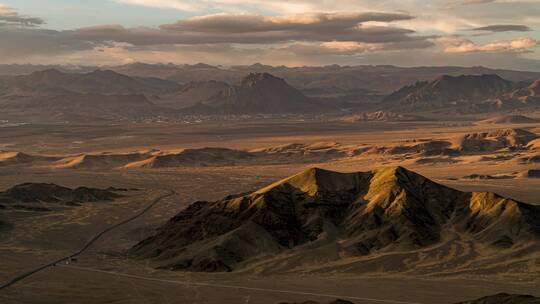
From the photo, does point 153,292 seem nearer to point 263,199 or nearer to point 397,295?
point 397,295

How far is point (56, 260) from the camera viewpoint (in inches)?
4865

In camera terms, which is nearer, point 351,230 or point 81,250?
point 351,230

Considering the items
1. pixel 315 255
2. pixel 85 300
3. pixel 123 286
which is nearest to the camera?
pixel 85 300

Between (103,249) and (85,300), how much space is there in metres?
38.9

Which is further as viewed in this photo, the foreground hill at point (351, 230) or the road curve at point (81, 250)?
the foreground hill at point (351, 230)

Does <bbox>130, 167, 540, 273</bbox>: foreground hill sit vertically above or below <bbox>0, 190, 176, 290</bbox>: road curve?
above

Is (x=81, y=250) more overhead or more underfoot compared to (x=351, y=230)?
more underfoot

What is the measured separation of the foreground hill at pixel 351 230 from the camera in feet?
385

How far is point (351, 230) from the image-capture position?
131 meters

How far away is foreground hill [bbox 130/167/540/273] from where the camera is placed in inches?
4618

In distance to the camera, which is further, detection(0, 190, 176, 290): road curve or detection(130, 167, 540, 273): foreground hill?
detection(130, 167, 540, 273): foreground hill

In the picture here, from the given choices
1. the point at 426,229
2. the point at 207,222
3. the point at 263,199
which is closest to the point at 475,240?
the point at 426,229

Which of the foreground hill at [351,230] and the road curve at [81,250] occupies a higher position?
the foreground hill at [351,230]

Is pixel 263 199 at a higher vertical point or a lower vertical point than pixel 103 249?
higher
